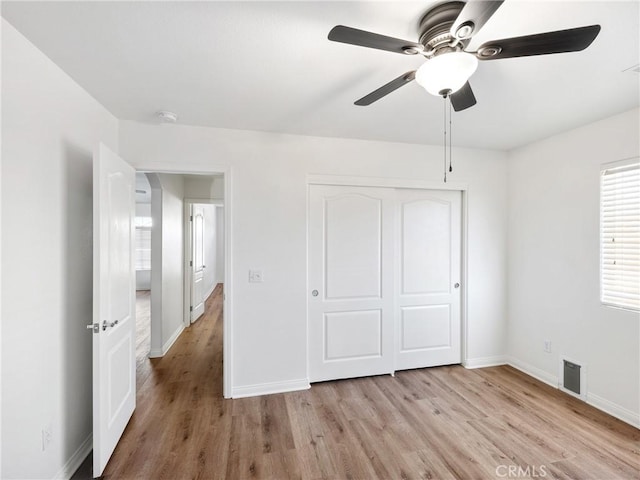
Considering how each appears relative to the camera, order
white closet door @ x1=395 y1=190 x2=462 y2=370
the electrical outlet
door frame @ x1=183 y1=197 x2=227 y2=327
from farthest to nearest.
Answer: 1. door frame @ x1=183 y1=197 x2=227 y2=327
2. white closet door @ x1=395 y1=190 x2=462 y2=370
3. the electrical outlet

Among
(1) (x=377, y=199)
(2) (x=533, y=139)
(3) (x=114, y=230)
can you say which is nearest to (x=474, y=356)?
(1) (x=377, y=199)

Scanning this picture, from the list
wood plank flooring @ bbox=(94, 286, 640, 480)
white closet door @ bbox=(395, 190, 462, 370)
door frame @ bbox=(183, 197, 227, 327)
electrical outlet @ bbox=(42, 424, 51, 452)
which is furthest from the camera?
door frame @ bbox=(183, 197, 227, 327)

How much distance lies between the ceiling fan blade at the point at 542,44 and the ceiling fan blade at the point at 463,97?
246 mm

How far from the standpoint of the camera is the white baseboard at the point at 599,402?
2.31 metres

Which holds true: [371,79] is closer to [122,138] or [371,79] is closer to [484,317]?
[122,138]

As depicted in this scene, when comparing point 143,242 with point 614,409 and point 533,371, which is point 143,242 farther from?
point 614,409

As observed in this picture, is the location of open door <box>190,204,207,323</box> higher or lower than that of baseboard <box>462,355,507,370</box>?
higher

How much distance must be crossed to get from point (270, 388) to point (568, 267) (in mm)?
3037

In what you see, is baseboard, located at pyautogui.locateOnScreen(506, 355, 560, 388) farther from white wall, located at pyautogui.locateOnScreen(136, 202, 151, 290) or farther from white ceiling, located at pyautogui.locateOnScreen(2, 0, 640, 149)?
white wall, located at pyautogui.locateOnScreen(136, 202, 151, 290)

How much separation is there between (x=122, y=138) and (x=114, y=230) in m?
0.99

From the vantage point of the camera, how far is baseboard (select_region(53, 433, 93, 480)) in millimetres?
1737

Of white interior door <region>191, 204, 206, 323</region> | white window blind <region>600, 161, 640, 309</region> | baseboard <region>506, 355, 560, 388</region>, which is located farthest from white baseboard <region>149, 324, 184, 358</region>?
white window blind <region>600, 161, 640, 309</region>

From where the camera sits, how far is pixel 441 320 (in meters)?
3.34

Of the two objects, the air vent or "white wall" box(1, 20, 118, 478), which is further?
the air vent
